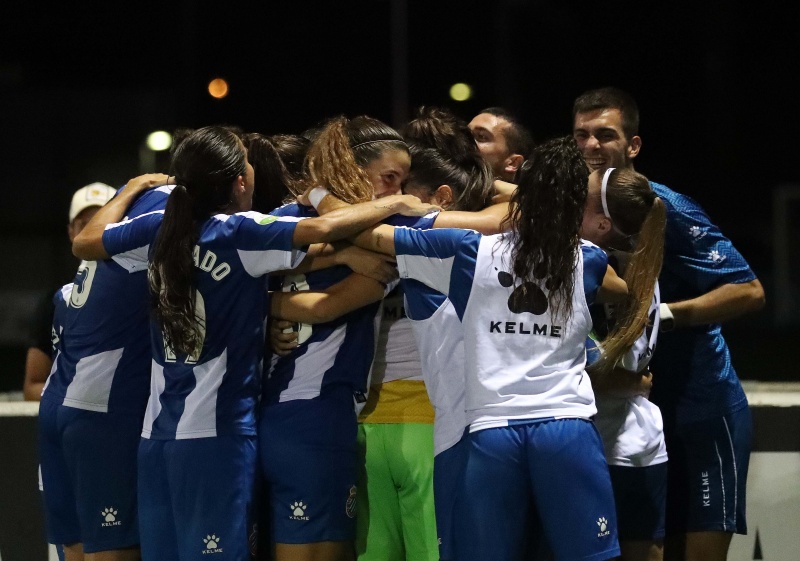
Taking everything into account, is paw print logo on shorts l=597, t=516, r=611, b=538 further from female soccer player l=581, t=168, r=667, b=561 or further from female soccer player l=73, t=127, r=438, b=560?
female soccer player l=73, t=127, r=438, b=560

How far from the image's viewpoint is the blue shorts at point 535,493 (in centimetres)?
298

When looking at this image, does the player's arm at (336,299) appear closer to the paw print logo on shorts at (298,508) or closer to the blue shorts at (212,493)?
the blue shorts at (212,493)

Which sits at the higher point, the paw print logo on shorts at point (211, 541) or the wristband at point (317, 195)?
the wristband at point (317, 195)

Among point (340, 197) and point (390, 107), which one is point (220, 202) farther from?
point (390, 107)

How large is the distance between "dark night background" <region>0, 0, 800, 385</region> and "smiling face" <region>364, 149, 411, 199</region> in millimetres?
12559

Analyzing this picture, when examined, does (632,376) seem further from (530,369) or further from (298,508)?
(298,508)

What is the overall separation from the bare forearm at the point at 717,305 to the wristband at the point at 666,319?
1.6 inches

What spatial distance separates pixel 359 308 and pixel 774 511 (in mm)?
2139

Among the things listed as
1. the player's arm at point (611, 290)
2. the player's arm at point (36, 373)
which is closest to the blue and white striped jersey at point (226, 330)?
the player's arm at point (611, 290)

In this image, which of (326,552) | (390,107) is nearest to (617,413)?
(326,552)

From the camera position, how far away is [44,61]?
64.1 ft

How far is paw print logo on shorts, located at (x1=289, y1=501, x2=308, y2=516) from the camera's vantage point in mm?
3321

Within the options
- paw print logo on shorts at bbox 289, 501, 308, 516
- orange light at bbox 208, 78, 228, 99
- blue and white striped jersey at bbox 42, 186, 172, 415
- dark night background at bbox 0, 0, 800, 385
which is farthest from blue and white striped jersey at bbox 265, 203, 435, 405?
orange light at bbox 208, 78, 228, 99

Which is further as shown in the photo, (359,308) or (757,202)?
(757,202)
